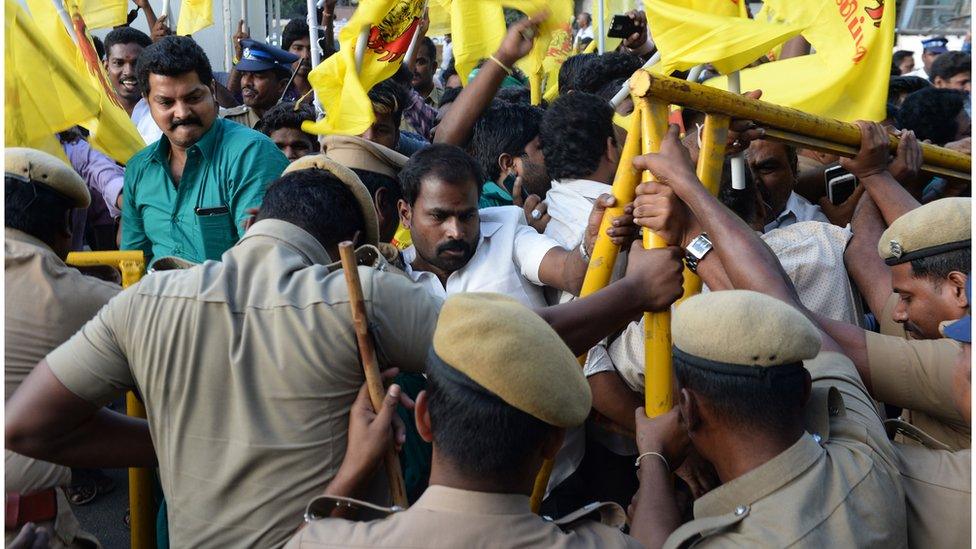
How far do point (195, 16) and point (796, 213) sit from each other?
4.71m

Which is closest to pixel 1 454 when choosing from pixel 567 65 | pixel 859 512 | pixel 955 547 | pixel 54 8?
pixel 859 512

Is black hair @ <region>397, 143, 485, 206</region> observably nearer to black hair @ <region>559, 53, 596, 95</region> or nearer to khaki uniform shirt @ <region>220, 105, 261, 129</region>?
black hair @ <region>559, 53, 596, 95</region>

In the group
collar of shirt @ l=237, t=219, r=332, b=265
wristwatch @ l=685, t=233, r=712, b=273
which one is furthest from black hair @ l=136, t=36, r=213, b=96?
Result: wristwatch @ l=685, t=233, r=712, b=273

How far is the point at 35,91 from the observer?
155 inches

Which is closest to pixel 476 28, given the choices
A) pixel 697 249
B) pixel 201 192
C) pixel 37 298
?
pixel 201 192

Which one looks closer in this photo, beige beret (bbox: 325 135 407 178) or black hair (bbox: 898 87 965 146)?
beige beret (bbox: 325 135 407 178)

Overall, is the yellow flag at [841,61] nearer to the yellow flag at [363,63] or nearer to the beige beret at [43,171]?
the yellow flag at [363,63]

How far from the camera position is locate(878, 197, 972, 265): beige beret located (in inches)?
93.9

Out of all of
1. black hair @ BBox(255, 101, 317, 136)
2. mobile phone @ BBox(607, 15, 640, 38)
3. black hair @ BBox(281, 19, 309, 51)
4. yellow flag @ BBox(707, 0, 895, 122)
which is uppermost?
yellow flag @ BBox(707, 0, 895, 122)

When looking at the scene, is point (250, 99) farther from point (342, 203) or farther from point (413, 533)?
point (413, 533)

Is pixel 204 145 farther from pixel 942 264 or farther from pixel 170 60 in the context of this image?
pixel 942 264

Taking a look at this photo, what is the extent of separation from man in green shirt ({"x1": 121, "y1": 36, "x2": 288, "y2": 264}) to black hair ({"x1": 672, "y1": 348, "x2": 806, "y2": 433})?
90.1 inches

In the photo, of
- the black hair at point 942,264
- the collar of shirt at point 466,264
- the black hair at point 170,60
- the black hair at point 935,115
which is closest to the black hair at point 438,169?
the collar of shirt at point 466,264

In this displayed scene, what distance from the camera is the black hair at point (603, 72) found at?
5484 mm
